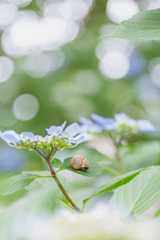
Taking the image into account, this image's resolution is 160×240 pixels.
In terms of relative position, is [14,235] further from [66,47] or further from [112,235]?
[66,47]

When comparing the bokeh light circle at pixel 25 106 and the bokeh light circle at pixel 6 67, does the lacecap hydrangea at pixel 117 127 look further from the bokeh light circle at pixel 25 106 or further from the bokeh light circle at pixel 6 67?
the bokeh light circle at pixel 6 67

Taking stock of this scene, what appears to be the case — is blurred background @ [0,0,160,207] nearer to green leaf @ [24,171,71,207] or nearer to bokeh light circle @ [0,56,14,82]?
bokeh light circle @ [0,56,14,82]

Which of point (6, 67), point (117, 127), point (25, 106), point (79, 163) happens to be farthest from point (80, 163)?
point (6, 67)

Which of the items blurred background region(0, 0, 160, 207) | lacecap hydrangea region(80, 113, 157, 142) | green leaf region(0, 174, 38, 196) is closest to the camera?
green leaf region(0, 174, 38, 196)

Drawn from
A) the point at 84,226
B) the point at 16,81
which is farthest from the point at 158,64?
the point at 84,226

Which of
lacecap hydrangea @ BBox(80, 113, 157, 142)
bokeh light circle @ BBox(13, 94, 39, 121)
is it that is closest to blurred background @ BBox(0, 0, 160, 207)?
bokeh light circle @ BBox(13, 94, 39, 121)

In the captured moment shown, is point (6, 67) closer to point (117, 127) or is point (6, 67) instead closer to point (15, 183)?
point (117, 127)


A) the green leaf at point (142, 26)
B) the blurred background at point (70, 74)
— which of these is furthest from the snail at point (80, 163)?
the blurred background at point (70, 74)
